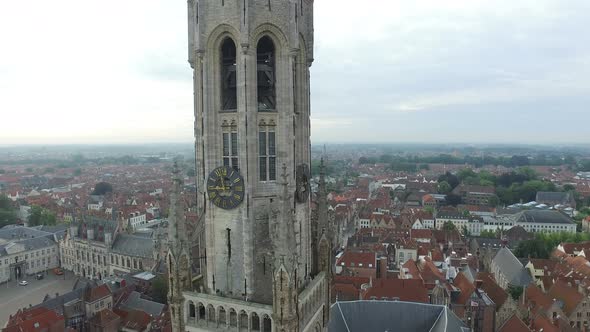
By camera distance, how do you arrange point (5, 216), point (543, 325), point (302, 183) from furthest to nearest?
point (5, 216), point (543, 325), point (302, 183)

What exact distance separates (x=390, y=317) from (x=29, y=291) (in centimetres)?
6509

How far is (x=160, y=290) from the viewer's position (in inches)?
2222

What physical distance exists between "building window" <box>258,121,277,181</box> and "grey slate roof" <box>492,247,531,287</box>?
57.9 meters

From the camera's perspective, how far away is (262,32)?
55.2 ft

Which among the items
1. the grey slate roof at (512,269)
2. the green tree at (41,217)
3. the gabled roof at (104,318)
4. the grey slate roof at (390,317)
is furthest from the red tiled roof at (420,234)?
the green tree at (41,217)

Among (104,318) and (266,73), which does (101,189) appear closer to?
(104,318)

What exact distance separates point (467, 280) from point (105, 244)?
210 feet

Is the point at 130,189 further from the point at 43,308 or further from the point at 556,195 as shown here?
the point at 556,195

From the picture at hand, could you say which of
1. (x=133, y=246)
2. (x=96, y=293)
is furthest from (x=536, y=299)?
(x=133, y=246)

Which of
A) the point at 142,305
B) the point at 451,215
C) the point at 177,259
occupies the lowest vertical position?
the point at 451,215

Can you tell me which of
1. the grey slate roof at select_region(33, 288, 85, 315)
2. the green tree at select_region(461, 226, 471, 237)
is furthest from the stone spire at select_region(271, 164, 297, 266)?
the green tree at select_region(461, 226, 471, 237)

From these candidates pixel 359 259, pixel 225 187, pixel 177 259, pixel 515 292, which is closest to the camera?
pixel 225 187

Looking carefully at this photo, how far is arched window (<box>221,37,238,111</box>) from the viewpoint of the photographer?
58.7ft

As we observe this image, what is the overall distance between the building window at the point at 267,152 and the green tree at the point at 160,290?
4470 centimetres
